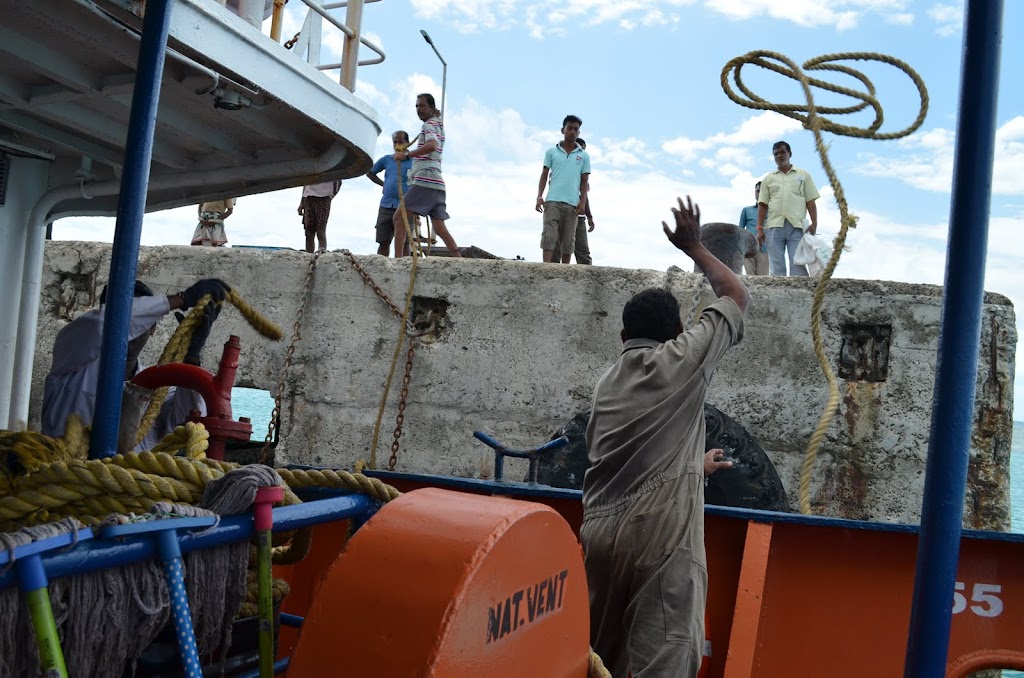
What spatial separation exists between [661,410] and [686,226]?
72 cm

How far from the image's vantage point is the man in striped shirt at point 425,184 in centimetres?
799

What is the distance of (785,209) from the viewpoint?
25.6 feet

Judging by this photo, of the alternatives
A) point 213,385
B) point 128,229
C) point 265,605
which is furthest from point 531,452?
point 265,605

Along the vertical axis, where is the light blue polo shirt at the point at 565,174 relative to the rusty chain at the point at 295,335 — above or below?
above

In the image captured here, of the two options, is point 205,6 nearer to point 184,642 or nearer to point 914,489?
point 184,642

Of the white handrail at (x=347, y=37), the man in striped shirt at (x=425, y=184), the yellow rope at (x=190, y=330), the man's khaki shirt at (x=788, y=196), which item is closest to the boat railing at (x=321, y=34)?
the white handrail at (x=347, y=37)

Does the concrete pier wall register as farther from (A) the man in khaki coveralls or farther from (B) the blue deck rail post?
(B) the blue deck rail post

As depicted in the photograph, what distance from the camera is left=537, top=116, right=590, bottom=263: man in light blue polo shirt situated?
8.01 meters

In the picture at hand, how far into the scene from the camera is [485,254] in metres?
8.53

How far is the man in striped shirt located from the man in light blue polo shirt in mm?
871

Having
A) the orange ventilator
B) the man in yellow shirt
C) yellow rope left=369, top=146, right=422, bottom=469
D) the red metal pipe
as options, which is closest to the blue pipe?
the orange ventilator

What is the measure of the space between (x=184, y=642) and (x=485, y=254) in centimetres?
731

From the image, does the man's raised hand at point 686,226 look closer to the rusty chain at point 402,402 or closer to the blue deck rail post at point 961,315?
the blue deck rail post at point 961,315

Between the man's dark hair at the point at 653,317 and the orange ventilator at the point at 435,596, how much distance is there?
5.24 feet
